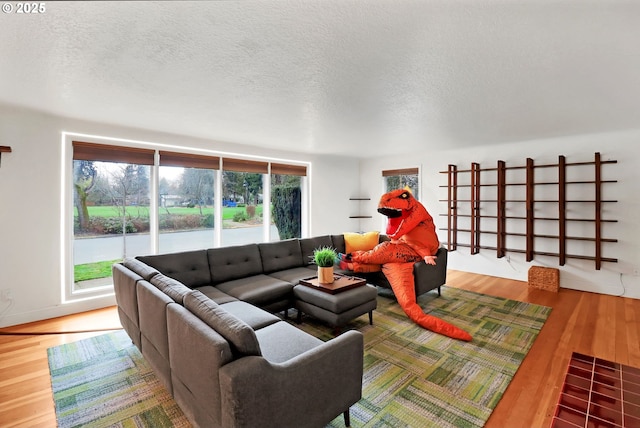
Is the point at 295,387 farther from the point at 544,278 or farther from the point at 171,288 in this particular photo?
the point at 544,278

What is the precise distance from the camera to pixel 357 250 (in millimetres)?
4715

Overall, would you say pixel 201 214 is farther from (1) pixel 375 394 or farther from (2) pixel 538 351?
(2) pixel 538 351

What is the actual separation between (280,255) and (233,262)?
668mm

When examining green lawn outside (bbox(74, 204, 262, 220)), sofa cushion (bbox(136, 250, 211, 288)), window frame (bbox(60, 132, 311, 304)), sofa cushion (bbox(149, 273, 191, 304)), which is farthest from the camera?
green lawn outside (bbox(74, 204, 262, 220))

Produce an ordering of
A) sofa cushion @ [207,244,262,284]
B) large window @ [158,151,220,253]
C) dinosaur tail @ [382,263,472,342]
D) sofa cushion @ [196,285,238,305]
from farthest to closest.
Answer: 1. large window @ [158,151,220,253]
2. sofa cushion @ [207,244,262,284]
3. dinosaur tail @ [382,263,472,342]
4. sofa cushion @ [196,285,238,305]

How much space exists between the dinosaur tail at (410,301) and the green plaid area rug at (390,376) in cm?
8

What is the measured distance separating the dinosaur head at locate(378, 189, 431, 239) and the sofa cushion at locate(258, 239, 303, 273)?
4.51 feet

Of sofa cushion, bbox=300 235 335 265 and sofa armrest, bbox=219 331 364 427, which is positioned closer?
sofa armrest, bbox=219 331 364 427

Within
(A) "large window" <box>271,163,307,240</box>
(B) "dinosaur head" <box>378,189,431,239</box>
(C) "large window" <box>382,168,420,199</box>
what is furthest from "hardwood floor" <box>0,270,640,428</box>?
(A) "large window" <box>271,163,307,240</box>

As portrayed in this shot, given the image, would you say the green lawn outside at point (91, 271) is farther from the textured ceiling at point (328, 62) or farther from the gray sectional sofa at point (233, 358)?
the textured ceiling at point (328, 62)

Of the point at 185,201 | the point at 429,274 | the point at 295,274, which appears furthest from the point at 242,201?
the point at 429,274

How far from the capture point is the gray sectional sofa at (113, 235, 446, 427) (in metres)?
1.36

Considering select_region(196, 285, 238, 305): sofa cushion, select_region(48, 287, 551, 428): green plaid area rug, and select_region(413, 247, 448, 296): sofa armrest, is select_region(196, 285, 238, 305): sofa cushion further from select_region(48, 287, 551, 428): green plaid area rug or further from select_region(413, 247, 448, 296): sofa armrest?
select_region(413, 247, 448, 296): sofa armrest

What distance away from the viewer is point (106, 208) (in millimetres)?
4129
